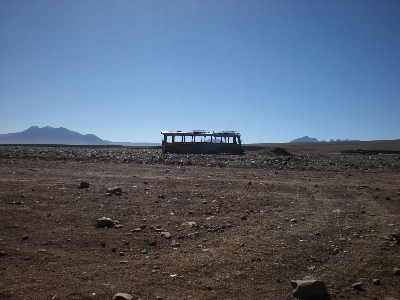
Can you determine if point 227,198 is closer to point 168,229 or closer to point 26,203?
point 168,229

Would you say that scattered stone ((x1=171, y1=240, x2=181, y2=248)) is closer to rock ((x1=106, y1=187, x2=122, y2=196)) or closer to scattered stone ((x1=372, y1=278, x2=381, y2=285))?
scattered stone ((x1=372, y1=278, x2=381, y2=285))

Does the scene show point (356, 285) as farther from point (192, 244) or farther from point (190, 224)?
point (190, 224)

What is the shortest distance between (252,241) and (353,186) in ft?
26.1

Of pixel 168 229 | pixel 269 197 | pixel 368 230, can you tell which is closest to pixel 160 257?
pixel 168 229

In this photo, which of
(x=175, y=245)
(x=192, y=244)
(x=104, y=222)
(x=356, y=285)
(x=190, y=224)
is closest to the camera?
(x=356, y=285)

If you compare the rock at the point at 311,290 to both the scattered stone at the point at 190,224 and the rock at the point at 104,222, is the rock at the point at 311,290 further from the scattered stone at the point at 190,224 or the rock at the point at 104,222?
the rock at the point at 104,222

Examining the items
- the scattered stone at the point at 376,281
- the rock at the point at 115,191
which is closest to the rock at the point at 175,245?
the scattered stone at the point at 376,281

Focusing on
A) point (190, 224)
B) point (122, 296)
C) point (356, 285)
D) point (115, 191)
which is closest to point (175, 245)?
point (190, 224)

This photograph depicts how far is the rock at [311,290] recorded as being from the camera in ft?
13.3

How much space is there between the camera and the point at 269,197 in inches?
396

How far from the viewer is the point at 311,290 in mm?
4051

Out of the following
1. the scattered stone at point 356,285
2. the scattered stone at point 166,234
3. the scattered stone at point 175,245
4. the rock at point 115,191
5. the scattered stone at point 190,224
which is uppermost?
the rock at point 115,191

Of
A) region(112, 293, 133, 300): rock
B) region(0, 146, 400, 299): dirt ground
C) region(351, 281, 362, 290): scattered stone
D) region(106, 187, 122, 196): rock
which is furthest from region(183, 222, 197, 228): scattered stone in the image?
region(106, 187, 122, 196): rock

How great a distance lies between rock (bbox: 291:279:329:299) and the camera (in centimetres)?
404
